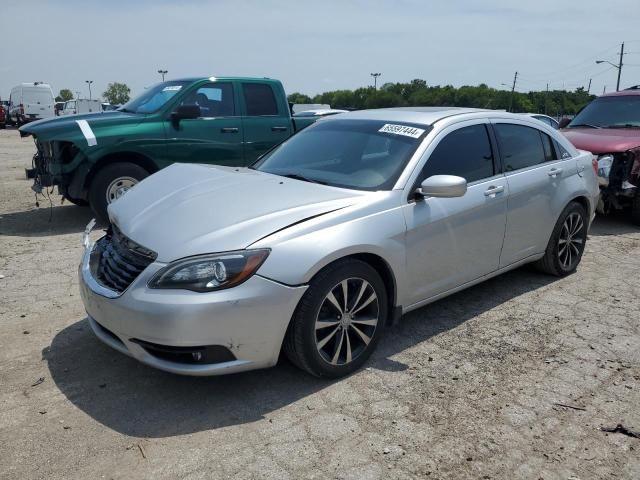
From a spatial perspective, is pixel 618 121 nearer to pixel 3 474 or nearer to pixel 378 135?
pixel 378 135

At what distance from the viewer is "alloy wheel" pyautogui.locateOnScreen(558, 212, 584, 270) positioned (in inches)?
203

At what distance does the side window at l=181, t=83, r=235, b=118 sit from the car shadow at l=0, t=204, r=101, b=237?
6.92ft

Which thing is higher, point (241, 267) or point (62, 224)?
point (241, 267)

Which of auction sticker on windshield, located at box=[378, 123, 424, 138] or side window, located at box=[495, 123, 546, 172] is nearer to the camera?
auction sticker on windshield, located at box=[378, 123, 424, 138]

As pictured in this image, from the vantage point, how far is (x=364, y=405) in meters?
3.12

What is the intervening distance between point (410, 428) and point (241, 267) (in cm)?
122

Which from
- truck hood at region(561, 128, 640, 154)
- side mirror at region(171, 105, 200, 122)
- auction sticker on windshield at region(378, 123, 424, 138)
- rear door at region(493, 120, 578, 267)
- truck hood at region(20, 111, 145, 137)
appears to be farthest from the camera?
truck hood at region(561, 128, 640, 154)

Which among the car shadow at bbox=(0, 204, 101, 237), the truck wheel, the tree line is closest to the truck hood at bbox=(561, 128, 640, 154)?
the truck wheel

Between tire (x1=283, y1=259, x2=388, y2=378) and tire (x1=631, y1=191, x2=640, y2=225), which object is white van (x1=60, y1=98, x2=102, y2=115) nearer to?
tire (x1=631, y1=191, x2=640, y2=225)

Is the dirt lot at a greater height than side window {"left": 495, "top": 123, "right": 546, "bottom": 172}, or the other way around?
side window {"left": 495, "top": 123, "right": 546, "bottom": 172}

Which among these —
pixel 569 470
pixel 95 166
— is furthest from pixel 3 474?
pixel 95 166

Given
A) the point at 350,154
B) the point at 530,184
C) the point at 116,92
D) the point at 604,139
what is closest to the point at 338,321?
the point at 350,154

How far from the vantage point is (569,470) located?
2.64 meters

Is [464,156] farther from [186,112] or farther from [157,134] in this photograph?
[157,134]
